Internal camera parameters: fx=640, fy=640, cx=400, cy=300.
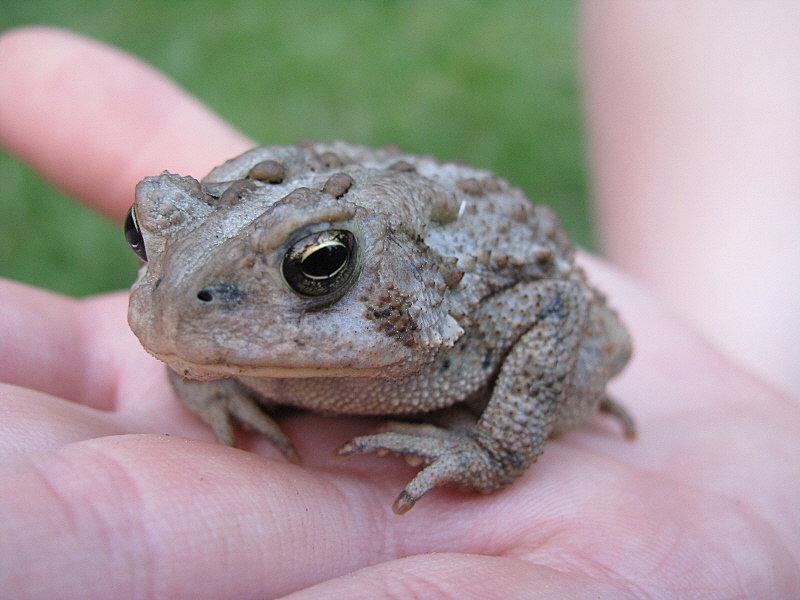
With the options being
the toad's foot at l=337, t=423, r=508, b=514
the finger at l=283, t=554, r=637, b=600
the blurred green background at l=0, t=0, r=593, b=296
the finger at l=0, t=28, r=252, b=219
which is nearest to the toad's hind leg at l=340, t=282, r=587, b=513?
the toad's foot at l=337, t=423, r=508, b=514

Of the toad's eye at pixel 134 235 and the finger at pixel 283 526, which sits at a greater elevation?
the toad's eye at pixel 134 235

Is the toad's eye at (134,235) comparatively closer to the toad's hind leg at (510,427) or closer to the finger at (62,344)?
the finger at (62,344)

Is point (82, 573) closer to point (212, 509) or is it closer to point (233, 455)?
point (212, 509)

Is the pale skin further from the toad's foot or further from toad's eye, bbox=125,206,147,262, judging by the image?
toad's eye, bbox=125,206,147,262

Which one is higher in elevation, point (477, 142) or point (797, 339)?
point (477, 142)

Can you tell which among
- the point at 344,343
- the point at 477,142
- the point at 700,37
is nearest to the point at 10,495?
the point at 344,343

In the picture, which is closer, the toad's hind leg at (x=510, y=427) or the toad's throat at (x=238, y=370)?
the toad's throat at (x=238, y=370)

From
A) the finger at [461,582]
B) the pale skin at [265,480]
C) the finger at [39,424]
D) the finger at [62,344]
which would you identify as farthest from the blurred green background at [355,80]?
the finger at [461,582]
